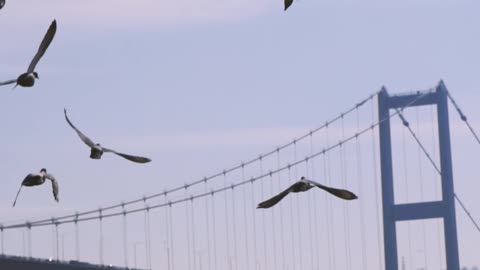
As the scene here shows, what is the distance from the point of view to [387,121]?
362ft

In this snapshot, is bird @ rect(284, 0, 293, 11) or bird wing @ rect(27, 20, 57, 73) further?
bird wing @ rect(27, 20, 57, 73)

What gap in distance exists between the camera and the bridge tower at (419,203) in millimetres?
97250

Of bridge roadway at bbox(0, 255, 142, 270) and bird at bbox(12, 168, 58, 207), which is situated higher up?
bridge roadway at bbox(0, 255, 142, 270)

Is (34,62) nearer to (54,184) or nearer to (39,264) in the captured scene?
(54,184)

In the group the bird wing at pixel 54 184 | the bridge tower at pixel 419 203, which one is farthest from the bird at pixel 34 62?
the bridge tower at pixel 419 203

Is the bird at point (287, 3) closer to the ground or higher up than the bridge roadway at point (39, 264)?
closer to the ground

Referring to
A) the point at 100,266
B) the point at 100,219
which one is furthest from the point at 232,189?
the point at 100,266

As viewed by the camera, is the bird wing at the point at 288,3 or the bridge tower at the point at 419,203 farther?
the bridge tower at the point at 419,203

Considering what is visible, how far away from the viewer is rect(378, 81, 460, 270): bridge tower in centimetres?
9725

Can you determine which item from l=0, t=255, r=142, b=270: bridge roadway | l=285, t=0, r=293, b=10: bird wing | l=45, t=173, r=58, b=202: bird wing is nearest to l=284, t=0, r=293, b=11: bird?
l=285, t=0, r=293, b=10: bird wing

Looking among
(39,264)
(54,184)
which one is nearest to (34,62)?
(54,184)

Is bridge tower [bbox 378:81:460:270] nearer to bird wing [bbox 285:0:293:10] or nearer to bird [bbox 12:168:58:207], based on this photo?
bird [bbox 12:168:58:207]

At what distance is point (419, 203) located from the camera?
98250 mm

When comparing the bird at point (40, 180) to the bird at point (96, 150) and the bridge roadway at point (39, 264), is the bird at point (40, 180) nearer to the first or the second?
the bird at point (96, 150)
